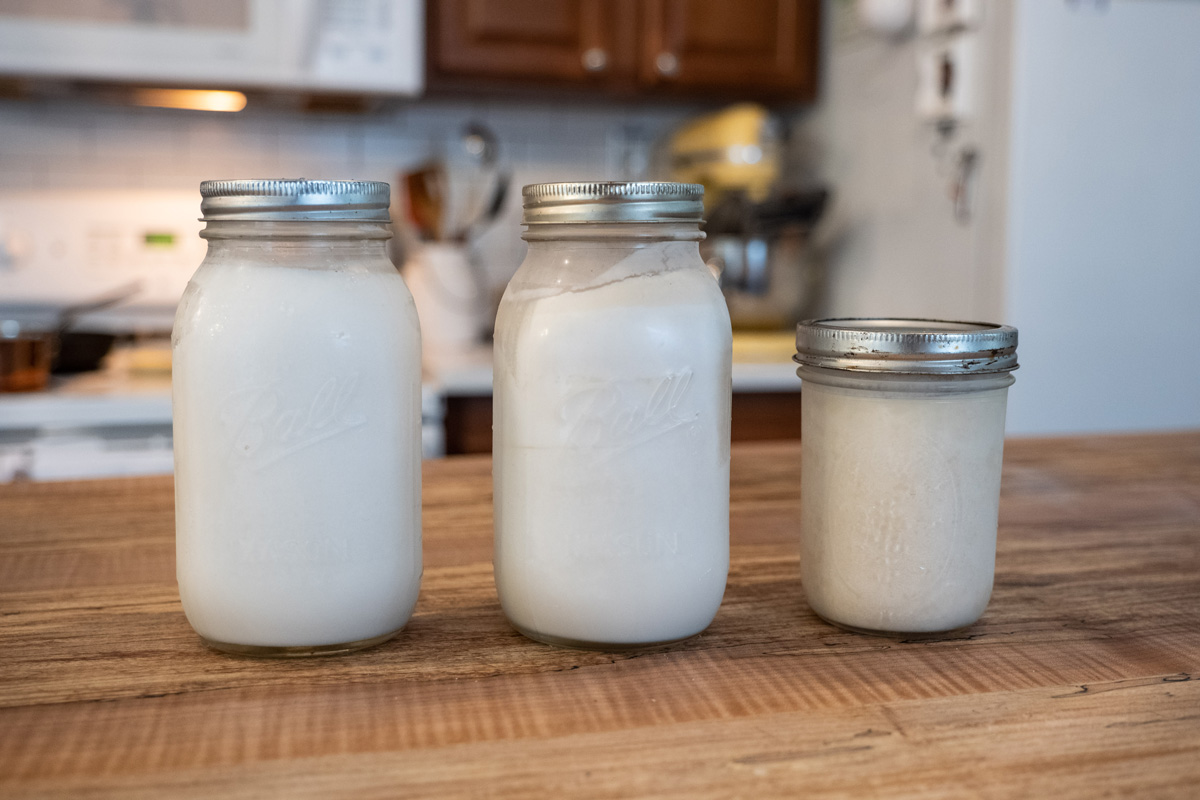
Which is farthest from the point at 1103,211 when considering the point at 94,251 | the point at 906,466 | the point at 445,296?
the point at 94,251

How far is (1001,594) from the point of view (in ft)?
2.16

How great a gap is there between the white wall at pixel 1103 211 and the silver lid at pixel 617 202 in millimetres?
1490

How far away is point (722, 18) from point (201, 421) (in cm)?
200

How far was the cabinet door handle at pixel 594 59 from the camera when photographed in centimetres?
224

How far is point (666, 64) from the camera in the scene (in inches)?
88.9

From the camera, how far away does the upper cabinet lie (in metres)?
2.17

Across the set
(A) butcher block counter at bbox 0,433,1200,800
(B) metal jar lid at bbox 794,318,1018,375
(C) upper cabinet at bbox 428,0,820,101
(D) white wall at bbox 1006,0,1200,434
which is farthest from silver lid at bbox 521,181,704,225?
(C) upper cabinet at bbox 428,0,820,101

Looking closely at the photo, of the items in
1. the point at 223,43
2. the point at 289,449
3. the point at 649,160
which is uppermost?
the point at 223,43

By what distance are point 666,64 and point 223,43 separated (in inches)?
34.7

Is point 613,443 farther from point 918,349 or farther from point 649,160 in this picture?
point 649,160

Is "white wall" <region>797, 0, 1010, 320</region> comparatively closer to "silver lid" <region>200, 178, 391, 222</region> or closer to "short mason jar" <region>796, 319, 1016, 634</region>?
"short mason jar" <region>796, 319, 1016, 634</region>

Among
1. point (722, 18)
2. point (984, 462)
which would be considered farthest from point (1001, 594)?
point (722, 18)

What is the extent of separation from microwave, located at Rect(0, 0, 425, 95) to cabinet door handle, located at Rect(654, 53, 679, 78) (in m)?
0.50

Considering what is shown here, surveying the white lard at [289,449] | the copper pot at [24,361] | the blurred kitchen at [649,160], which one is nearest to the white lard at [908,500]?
the white lard at [289,449]
